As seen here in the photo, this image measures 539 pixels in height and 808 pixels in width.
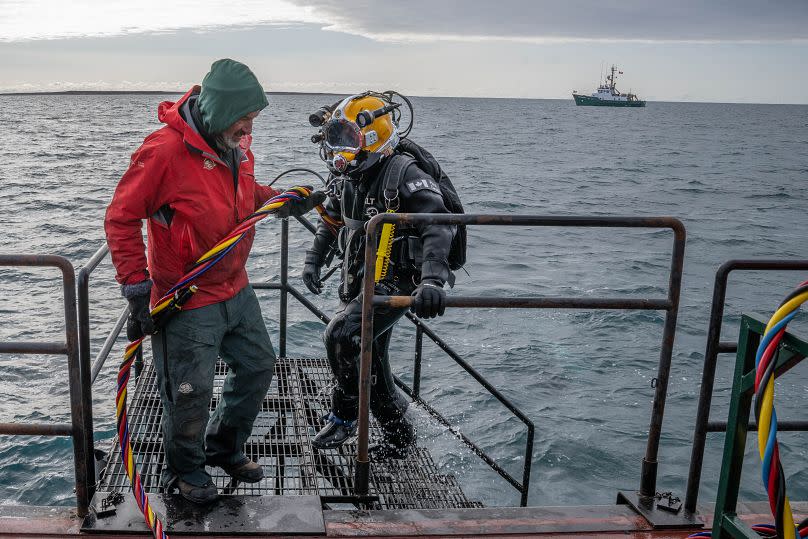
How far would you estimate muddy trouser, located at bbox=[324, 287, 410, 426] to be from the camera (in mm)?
4574

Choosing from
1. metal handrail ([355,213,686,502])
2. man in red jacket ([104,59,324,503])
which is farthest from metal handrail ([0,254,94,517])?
metal handrail ([355,213,686,502])

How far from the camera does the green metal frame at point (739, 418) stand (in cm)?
242

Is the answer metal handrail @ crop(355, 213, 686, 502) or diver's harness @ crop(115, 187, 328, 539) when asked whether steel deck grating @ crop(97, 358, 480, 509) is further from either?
metal handrail @ crop(355, 213, 686, 502)

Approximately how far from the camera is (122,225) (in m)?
3.30

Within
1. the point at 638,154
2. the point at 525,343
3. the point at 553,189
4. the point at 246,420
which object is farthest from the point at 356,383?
the point at 638,154

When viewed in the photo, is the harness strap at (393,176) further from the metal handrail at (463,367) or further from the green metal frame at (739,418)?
the green metal frame at (739,418)

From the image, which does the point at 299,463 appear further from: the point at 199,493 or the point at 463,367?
the point at 463,367

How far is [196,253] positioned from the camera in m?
3.52

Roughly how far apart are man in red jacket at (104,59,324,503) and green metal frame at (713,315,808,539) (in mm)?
2161

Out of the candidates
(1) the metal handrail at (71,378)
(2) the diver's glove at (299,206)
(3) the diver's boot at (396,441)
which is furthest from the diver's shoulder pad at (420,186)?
(1) the metal handrail at (71,378)

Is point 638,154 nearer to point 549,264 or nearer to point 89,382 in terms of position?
point 549,264

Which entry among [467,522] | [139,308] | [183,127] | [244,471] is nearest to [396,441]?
[244,471]

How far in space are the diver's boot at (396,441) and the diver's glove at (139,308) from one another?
2.10 m

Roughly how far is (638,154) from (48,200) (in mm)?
43760
